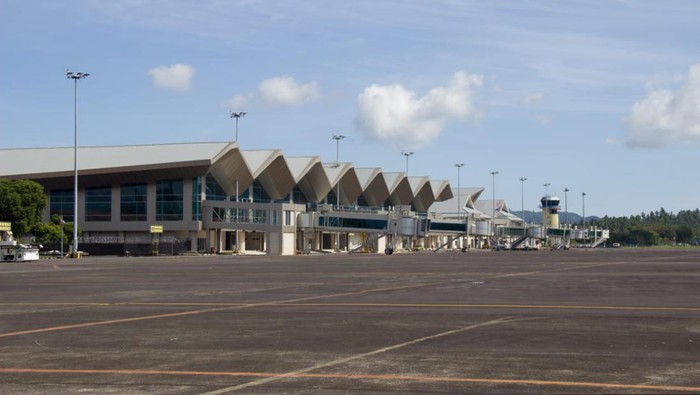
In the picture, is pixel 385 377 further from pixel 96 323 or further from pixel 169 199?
pixel 169 199

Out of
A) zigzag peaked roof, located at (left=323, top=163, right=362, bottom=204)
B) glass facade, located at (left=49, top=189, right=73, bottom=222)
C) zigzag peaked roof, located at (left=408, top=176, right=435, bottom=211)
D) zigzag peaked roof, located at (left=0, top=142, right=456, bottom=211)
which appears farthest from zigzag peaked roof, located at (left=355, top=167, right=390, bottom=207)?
glass facade, located at (left=49, top=189, right=73, bottom=222)

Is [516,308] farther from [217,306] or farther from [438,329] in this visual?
[217,306]

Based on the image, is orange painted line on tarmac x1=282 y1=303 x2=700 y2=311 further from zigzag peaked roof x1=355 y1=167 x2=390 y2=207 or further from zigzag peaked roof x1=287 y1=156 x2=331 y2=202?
zigzag peaked roof x1=355 y1=167 x2=390 y2=207

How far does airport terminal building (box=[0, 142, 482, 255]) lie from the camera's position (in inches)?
4225

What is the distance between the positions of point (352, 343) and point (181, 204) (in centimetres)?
9807

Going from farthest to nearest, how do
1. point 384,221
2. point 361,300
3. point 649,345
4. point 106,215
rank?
point 384,221 < point 106,215 < point 361,300 < point 649,345

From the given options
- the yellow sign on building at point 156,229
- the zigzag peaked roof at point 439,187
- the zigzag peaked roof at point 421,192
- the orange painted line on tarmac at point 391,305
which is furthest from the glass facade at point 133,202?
the orange painted line on tarmac at point 391,305

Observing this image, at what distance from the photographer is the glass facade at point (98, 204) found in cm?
11194

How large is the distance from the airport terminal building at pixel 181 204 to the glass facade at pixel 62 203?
5.1 inches

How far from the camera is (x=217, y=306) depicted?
76.7ft

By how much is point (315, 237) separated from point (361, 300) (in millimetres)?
105722

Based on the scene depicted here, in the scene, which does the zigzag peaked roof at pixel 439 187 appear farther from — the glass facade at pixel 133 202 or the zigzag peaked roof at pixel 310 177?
the glass facade at pixel 133 202

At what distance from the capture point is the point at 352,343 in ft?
49.4

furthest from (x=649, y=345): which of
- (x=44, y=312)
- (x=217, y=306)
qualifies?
(x=44, y=312)
